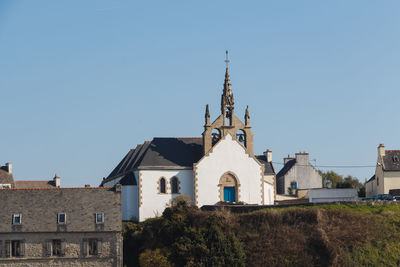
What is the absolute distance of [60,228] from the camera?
186ft

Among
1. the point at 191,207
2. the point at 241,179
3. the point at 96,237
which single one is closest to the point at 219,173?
the point at 241,179

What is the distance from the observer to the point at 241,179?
64812 mm

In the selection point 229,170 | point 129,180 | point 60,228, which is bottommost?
point 60,228

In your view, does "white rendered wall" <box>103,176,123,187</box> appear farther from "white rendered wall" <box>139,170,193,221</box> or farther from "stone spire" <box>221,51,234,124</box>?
"stone spire" <box>221,51,234,124</box>

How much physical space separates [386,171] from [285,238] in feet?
57.7

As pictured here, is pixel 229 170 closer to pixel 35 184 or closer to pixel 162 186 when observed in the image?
pixel 162 186

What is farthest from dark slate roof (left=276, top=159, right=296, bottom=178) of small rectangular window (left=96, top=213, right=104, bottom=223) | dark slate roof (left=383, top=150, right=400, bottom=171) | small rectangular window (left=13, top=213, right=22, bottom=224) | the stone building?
small rectangular window (left=13, top=213, right=22, bottom=224)

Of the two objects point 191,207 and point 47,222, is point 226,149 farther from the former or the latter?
point 47,222

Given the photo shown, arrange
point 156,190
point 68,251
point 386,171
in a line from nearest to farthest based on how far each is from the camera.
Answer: point 68,251, point 156,190, point 386,171

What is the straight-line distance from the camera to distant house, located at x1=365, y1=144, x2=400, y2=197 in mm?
66750

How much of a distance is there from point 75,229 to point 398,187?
28.5m

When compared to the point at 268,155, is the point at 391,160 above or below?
below

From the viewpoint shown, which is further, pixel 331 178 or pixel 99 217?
pixel 331 178

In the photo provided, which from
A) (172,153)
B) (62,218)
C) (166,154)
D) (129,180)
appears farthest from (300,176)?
(62,218)
